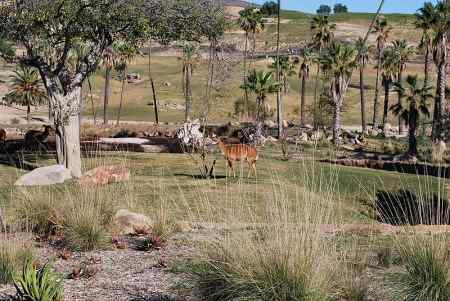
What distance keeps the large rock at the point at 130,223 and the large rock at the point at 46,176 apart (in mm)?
7701

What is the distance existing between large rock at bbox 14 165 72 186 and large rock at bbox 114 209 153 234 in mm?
7701

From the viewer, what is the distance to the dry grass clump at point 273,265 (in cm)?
647

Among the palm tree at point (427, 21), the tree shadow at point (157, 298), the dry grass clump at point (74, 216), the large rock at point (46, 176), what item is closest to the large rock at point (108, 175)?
the large rock at point (46, 176)

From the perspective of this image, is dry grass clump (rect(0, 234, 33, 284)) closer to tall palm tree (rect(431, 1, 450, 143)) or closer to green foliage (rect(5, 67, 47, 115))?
tall palm tree (rect(431, 1, 450, 143))

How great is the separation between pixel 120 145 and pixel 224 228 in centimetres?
3427

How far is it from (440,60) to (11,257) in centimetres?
5079

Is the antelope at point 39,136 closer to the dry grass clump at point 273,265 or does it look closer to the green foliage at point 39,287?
the green foliage at point 39,287

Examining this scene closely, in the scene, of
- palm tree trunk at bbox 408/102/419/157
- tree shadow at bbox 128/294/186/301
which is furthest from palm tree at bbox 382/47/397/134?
tree shadow at bbox 128/294/186/301

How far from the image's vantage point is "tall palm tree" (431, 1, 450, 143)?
171 feet

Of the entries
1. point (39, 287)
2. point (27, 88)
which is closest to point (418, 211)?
point (39, 287)

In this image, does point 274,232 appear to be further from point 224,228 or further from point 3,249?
point 3,249

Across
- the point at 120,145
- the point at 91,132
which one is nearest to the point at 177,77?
the point at 91,132

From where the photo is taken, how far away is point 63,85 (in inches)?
930

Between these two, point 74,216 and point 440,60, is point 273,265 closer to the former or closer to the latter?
point 74,216
